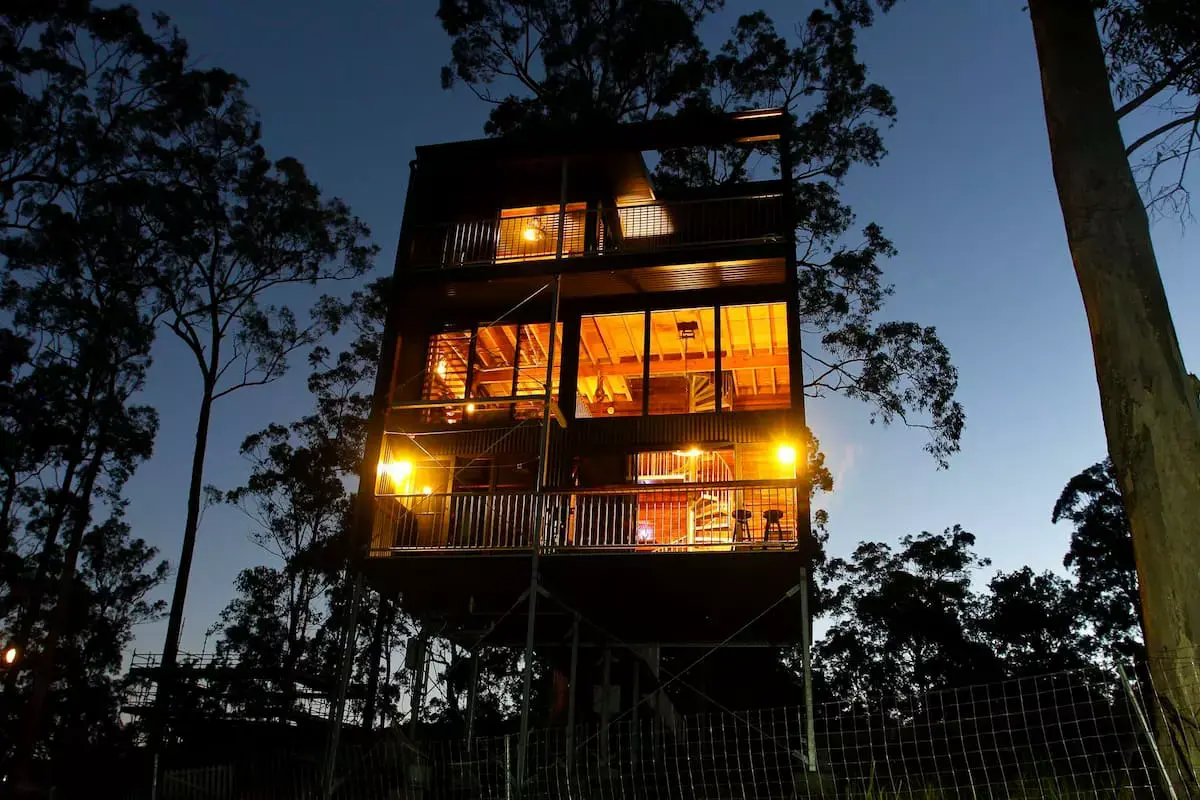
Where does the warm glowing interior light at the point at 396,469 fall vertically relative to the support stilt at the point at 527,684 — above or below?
above

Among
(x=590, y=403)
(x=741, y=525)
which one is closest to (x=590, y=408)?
(x=590, y=403)

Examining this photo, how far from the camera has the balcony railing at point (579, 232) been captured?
50.3 feet

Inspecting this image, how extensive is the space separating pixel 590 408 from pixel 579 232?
3.08m

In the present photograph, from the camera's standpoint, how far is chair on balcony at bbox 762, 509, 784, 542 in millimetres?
11930

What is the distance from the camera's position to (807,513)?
11789mm

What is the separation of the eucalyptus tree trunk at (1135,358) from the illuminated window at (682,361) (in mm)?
7690

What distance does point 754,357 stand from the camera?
1559 centimetres

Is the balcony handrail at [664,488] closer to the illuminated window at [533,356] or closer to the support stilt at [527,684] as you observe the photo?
the support stilt at [527,684]

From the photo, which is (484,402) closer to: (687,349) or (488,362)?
(488,362)

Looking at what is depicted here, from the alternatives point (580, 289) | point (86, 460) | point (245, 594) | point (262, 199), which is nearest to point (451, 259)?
point (580, 289)

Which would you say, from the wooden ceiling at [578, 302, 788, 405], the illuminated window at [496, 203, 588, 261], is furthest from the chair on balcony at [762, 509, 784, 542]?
the illuminated window at [496, 203, 588, 261]

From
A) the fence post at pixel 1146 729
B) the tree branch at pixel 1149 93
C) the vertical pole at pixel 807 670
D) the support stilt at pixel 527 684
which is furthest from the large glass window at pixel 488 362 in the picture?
the fence post at pixel 1146 729

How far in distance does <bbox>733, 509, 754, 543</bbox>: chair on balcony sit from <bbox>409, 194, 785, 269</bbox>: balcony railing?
4.87m

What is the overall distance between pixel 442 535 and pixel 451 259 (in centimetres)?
477
